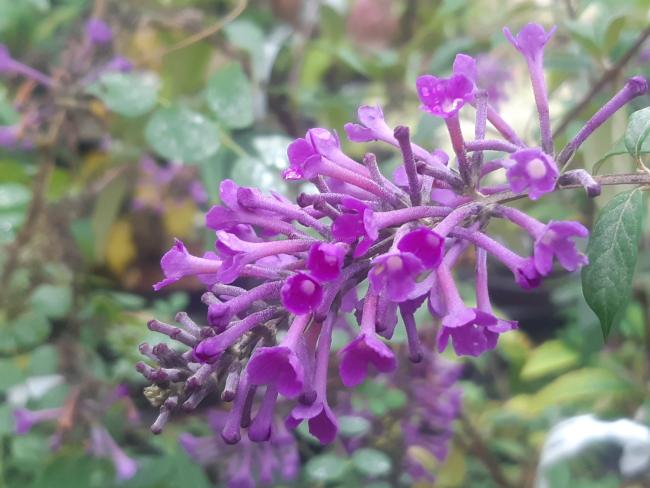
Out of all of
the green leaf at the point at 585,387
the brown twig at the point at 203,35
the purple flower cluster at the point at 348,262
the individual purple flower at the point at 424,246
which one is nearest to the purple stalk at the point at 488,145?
the purple flower cluster at the point at 348,262

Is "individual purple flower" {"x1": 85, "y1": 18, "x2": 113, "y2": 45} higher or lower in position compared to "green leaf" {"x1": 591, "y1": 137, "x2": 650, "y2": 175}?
lower

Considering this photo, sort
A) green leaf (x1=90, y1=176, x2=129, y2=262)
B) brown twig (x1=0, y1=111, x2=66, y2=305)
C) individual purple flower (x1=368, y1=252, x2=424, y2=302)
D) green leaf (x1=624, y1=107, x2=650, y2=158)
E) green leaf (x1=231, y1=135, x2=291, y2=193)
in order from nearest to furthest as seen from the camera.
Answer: individual purple flower (x1=368, y1=252, x2=424, y2=302) < green leaf (x1=624, y1=107, x2=650, y2=158) < green leaf (x1=231, y1=135, x2=291, y2=193) < brown twig (x1=0, y1=111, x2=66, y2=305) < green leaf (x1=90, y1=176, x2=129, y2=262)

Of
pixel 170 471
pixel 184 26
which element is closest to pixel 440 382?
pixel 170 471

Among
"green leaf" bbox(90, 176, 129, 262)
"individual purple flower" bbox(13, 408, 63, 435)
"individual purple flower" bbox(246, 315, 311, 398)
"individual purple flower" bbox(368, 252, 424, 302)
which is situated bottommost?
"individual purple flower" bbox(13, 408, 63, 435)

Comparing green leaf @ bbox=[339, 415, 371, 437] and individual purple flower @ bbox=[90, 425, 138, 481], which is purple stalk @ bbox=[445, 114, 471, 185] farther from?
individual purple flower @ bbox=[90, 425, 138, 481]

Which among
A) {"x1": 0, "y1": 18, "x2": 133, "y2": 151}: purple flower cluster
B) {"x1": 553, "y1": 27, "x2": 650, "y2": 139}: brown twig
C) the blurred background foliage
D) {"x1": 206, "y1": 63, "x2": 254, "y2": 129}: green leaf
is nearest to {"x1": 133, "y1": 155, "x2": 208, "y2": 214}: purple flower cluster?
the blurred background foliage

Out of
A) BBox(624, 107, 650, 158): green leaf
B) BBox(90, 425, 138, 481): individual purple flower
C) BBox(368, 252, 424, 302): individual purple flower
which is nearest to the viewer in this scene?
BBox(368, 252, 424, 302): individual purple flower

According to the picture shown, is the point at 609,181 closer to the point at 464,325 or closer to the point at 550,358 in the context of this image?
the point at 464,325

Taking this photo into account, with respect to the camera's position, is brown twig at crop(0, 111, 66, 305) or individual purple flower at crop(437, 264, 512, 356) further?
brown twig at crop(0, 111, 66, 305)
